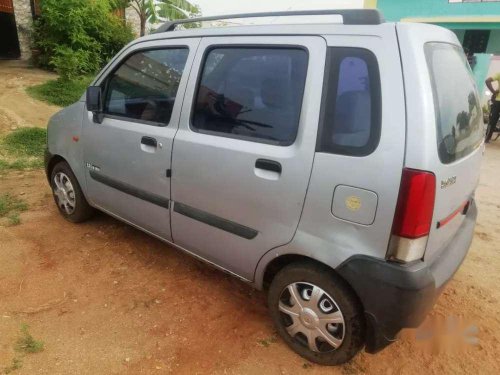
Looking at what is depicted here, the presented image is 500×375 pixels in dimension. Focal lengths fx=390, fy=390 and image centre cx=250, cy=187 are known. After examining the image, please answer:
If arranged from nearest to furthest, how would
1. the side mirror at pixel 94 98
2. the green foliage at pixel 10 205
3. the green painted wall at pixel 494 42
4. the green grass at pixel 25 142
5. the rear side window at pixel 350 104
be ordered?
1. the rear side window at pixel 350 104
2. the side mirror at pixel 94 98
3. the green foliage at pixel 10 205
4. the green grass at pixel 25 142
5. the green painted wall at pixel 494 42

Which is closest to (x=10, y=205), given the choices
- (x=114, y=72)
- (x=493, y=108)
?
(x=114, y=72)

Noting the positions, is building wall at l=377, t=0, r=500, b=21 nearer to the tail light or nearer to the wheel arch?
the wheel arch

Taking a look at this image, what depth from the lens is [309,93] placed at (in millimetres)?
2000

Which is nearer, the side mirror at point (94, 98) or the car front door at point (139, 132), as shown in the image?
the car front door at point (139, 132)

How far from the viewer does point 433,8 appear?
16.3 m

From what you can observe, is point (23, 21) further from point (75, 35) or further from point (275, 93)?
point (275, 93)

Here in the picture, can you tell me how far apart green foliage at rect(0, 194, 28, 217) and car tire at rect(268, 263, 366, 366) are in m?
3.09

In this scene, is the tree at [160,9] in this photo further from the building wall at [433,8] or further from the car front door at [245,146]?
the car front door at [245,146]

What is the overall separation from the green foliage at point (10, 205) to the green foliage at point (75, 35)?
5948mm

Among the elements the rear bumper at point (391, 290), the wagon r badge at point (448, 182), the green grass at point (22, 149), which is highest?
the wagon r badge at point (448, 182)

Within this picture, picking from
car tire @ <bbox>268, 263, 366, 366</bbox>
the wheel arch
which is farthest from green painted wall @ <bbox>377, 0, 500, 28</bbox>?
car tire @ <bbox>268, 263, 366, 366</bbox>

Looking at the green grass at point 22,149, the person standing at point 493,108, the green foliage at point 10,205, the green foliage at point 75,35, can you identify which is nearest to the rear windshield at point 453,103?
the green foliage at point 10,205

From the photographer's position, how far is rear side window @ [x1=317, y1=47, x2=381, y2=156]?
1.82m

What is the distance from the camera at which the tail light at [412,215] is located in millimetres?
1715
